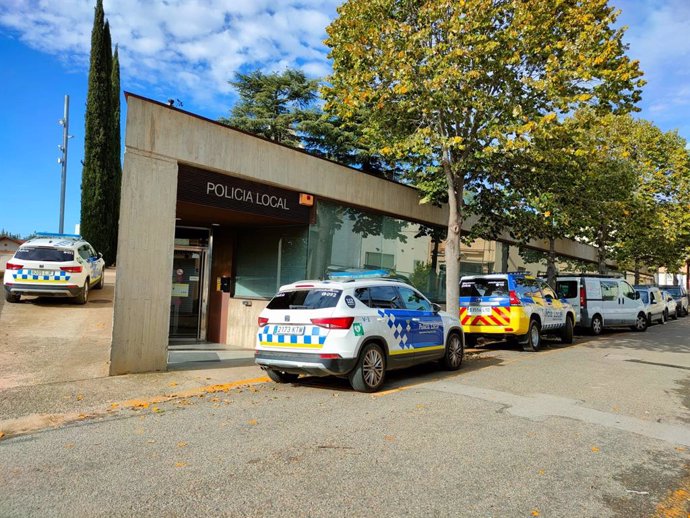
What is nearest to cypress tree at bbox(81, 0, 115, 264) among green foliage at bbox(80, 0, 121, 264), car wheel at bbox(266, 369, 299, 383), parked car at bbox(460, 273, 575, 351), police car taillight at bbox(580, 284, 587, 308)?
green foliage at bbox(80, 0, 121, 264)

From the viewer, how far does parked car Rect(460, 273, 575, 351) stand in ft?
42.4

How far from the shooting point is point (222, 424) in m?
5.96

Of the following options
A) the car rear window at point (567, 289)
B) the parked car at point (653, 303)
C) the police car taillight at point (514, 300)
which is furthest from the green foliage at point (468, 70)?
the parked car at point (653, 303)

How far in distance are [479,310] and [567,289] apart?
6.82 metres

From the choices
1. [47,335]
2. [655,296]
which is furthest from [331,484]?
[655,296]

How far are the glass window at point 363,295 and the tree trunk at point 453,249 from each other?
537cm

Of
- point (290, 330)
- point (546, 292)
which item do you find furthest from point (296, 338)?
point (546, 292)

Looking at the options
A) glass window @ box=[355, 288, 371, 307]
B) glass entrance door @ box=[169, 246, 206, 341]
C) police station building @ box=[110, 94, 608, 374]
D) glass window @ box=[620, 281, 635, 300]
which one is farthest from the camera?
glass window @ box=[620, 281, 635, 300]

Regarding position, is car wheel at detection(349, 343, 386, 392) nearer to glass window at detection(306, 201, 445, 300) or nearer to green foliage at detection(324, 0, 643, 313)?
glass window at detection(306, 201, 445, 300)

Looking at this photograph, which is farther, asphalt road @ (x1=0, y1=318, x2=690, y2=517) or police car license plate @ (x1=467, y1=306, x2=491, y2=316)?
police car license plate @ (x1=467, y1=306, x2=491, y2=316)

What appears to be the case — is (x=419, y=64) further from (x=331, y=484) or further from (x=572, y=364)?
(x=331, y=484)

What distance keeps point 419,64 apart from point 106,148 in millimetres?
19423

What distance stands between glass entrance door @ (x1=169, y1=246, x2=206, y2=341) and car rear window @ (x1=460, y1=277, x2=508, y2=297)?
693 centimetres

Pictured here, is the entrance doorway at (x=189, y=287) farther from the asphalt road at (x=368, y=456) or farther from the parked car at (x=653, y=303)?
the parked car at (x=653, y=303)
